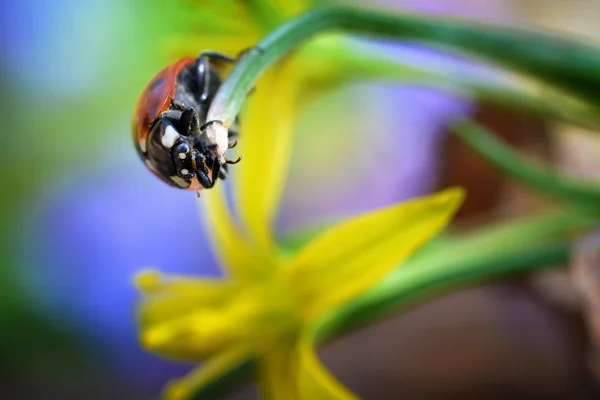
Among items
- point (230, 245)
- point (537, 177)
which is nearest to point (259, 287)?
point (230, 245)

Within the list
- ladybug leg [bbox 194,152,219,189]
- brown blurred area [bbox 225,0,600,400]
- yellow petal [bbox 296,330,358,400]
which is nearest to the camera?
ladybug leg [bbox 194,152,219,189]

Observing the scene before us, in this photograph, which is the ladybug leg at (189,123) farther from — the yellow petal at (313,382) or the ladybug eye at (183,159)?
the yellow petal at (313,382)

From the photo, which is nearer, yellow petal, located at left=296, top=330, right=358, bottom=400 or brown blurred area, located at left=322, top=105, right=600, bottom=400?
yellow petal, located at left=296, top=330, right=358, bottom=400

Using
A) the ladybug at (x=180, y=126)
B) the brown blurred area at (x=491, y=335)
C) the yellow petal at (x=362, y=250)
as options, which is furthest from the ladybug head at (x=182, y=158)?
the brown blurred area at (x=491, y=335)

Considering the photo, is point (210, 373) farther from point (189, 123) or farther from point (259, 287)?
point (189, 123)

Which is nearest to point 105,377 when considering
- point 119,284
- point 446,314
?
point 119,284

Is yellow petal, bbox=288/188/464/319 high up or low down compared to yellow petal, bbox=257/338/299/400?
up

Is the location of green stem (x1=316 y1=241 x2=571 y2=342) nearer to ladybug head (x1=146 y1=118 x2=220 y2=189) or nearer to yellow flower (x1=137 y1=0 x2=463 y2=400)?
yellow flower (x1=137 y1=0 x2=463 y2=400)

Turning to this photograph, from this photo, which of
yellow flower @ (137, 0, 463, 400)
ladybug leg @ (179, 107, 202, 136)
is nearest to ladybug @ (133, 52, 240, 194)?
ladybug leg @ (179, 107, 202, 136)
